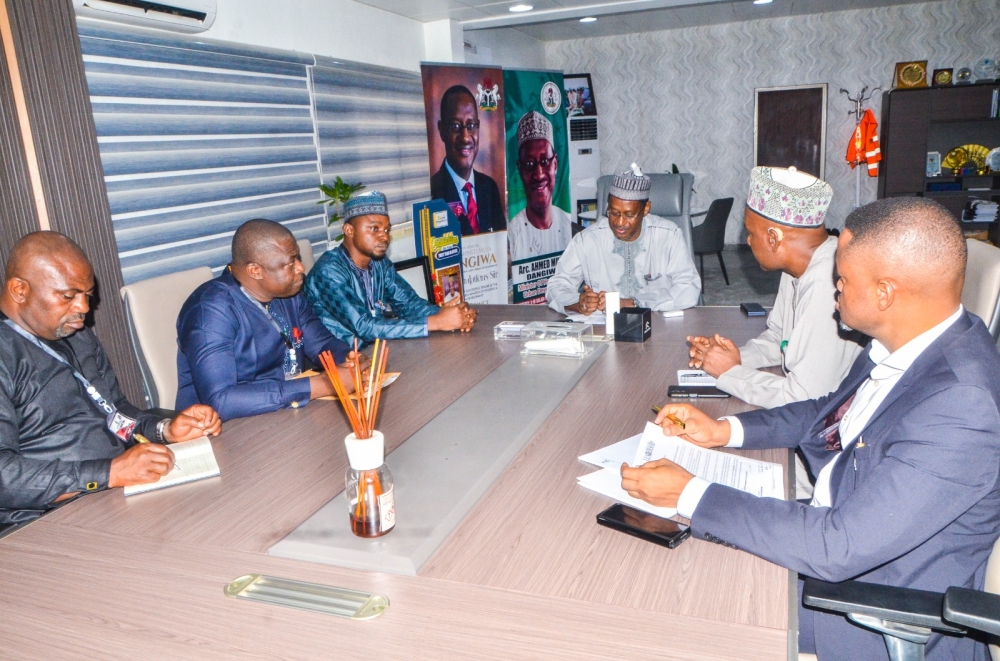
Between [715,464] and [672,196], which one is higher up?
[672,196]

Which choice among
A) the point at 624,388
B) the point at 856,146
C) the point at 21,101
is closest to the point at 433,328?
the point at 624,388

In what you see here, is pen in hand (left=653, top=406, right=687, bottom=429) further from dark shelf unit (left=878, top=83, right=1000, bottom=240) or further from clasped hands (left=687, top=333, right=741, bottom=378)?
dark shelf unit (left=878, top=83, right=1000, bottom=240)

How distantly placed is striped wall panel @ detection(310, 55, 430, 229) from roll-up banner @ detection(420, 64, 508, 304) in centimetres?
11

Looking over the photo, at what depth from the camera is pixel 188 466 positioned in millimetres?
1703

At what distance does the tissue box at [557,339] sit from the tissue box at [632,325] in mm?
108

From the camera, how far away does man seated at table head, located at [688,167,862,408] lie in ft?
6.36

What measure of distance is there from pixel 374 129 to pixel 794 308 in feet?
11.4

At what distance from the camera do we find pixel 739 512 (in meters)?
1.26

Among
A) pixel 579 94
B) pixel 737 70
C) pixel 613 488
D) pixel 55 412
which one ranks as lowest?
pixel 613 488

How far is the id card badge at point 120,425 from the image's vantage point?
6.53 ft

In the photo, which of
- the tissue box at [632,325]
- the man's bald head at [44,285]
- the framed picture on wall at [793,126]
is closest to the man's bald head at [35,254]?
the man's bald head at [44,285]

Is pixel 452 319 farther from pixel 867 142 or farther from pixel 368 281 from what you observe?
pixel 867 142

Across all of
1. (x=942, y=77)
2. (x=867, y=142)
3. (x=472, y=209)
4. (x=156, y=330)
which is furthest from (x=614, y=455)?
(x=942, y=77)

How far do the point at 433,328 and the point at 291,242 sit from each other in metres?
0.76
